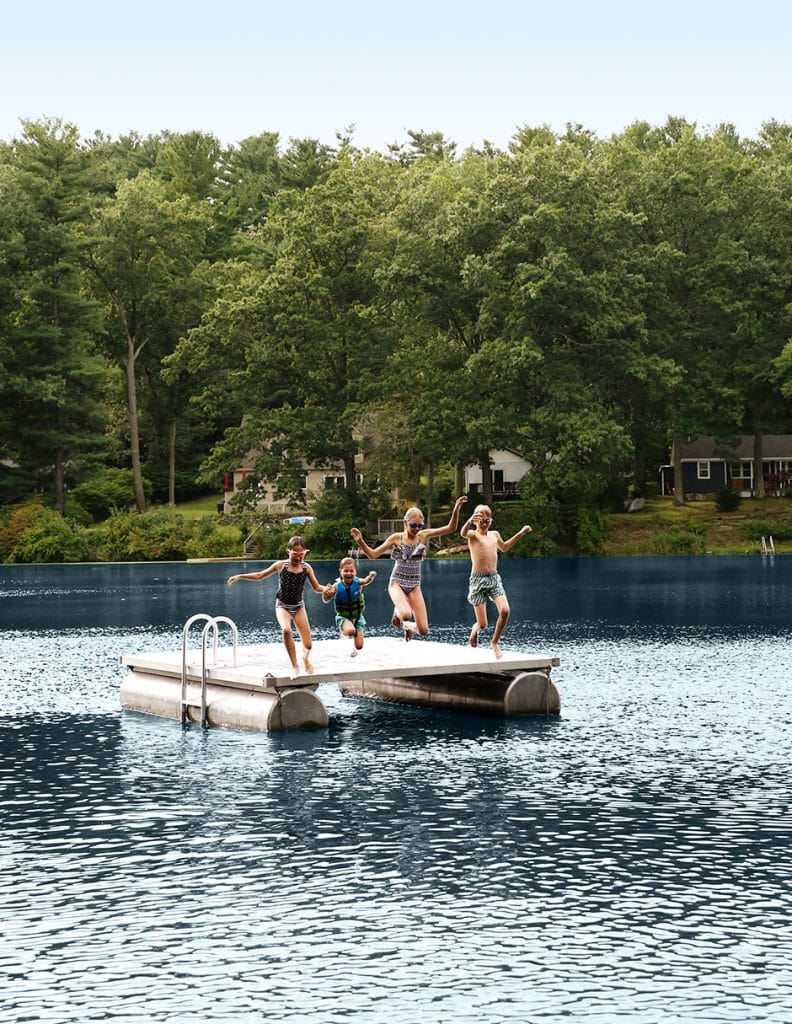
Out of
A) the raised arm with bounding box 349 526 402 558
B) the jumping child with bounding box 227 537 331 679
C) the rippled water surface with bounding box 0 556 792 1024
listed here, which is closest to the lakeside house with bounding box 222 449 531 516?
the rippled water surface with bounding box 0 556 792 1024

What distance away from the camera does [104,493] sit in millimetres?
95812

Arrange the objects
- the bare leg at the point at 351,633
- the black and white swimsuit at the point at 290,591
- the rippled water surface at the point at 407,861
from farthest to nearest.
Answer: the bare leg at the point at 351,633, the black and white swimsuit at the point at 290,591, the rippled water surface at the point at 407,861

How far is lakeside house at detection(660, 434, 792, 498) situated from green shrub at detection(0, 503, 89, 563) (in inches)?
1550

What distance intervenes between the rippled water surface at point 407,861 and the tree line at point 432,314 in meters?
51.9

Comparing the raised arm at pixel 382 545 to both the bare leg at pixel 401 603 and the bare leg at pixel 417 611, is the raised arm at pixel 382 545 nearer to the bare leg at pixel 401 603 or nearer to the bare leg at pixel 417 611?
the bare leg at pixel 401 603

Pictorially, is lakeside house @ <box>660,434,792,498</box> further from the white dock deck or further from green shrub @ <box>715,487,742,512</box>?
the white dock deck

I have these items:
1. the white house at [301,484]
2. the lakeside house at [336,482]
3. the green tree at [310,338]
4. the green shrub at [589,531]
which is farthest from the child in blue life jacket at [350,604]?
the white house at [301,484]

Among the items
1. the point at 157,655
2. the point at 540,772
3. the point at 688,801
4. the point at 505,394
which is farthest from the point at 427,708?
the point at 505,394

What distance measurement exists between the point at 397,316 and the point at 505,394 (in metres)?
9.65

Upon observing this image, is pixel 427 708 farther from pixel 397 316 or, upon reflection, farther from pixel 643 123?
pixel 643 123

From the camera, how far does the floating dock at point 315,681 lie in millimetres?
25609

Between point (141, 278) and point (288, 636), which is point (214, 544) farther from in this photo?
point (288, 636)

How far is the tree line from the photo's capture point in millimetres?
83000

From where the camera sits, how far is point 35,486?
9512 cm
